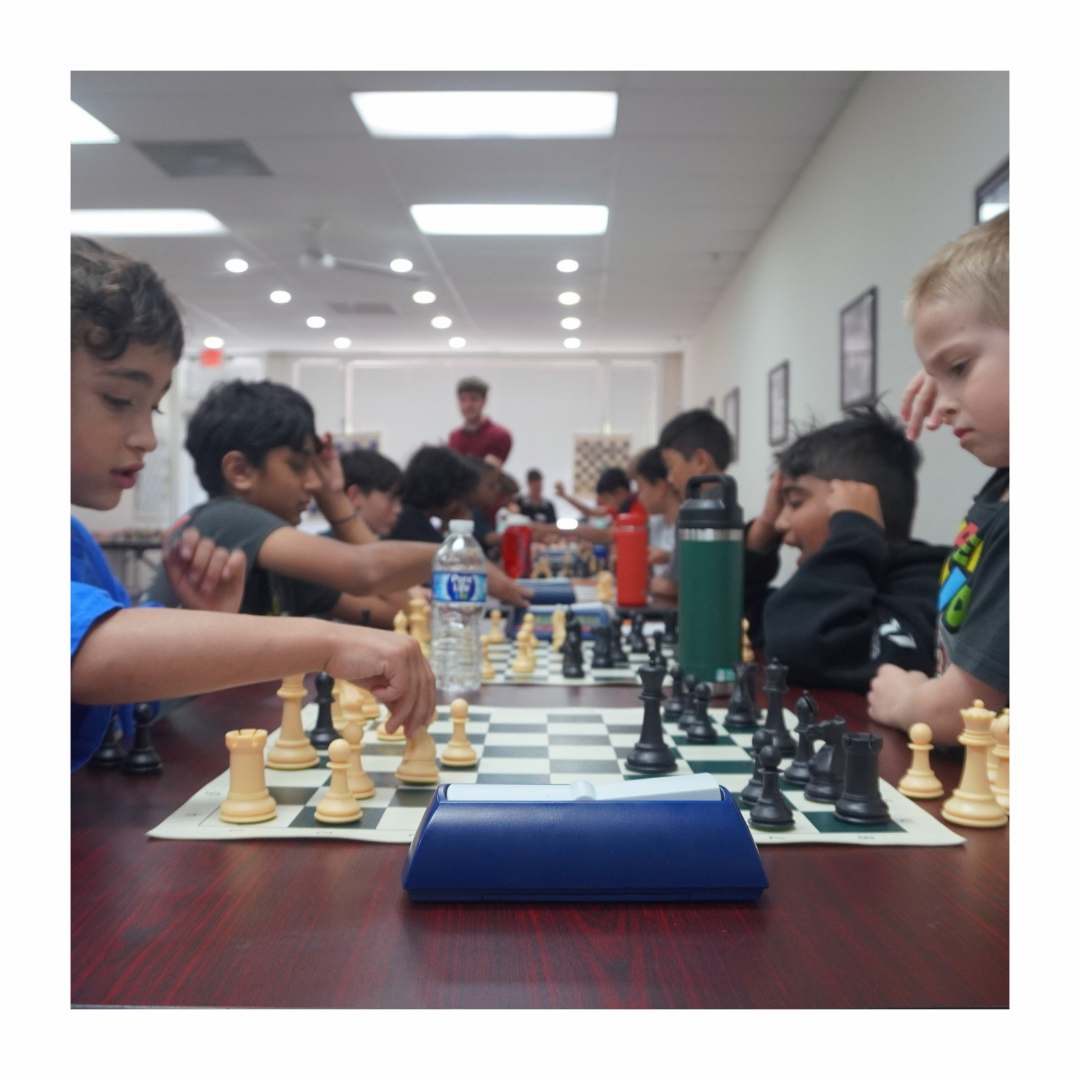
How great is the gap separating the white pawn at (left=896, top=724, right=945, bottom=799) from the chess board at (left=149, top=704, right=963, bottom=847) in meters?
0.01

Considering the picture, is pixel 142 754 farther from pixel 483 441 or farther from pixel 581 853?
pixel 483 441

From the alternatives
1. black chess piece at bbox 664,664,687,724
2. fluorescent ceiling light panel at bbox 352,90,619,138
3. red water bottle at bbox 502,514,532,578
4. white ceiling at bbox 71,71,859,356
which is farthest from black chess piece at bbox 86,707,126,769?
fluorescent ceiling light panel at bbox 352,90,619,138

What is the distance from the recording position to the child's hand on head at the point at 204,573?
1.22 m

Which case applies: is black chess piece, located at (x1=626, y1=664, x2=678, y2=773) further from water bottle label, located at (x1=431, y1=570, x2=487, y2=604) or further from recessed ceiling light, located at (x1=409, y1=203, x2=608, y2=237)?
Result: recessed ceiling light, located at (x1=409, y1=203, x2=608, y2=237)

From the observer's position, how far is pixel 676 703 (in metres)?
1.21

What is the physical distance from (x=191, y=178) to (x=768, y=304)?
3.31 meters

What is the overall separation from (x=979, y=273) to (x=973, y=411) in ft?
0.46

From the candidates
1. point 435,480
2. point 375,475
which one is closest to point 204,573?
point 435,480

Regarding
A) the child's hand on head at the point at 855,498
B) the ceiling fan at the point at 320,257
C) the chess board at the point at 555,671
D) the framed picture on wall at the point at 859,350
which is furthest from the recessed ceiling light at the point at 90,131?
the child's hand on head at the point at 855,498

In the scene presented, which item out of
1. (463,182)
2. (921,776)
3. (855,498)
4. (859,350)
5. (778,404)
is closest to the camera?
(921,776)

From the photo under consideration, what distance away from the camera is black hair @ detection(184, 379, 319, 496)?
191 cm
